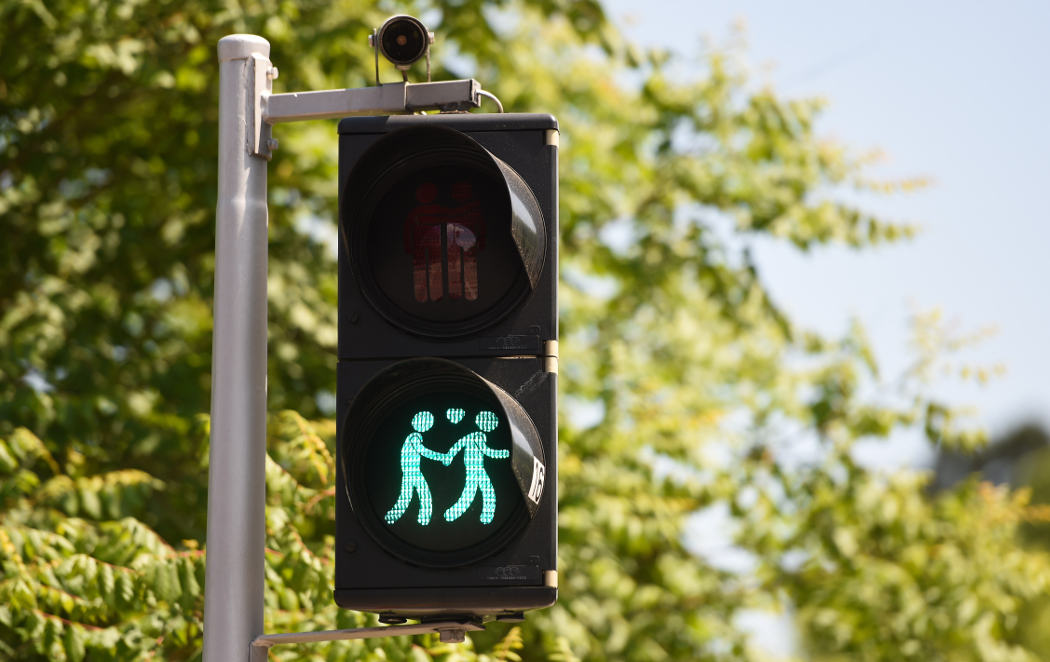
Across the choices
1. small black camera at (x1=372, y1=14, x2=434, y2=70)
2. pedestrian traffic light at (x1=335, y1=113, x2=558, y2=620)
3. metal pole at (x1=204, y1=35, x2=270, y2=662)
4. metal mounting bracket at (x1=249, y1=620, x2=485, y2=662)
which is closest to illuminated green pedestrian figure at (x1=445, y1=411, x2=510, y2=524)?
pedestrian traffic light at (x1=335, y1=113, x2=558, y2=620)

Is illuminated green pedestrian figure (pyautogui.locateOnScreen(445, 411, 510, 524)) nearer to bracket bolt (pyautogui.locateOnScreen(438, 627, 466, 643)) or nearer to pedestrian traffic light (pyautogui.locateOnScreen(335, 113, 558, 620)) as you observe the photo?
pedestrian traffic light (pyautogui.locateOnScreen(335, 113, 558, 620))

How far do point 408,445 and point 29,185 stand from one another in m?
4.83

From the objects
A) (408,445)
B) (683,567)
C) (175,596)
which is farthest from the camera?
(683,567)

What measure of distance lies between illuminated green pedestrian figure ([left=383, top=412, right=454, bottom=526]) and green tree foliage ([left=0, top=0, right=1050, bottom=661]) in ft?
5.65

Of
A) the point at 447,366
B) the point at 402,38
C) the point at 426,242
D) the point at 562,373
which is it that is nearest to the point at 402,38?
the point at 402,38

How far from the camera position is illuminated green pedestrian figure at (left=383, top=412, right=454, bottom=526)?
8.97 ft

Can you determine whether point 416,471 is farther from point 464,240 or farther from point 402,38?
point 402,38

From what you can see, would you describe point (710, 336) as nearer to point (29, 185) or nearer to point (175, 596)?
point (29, 185)

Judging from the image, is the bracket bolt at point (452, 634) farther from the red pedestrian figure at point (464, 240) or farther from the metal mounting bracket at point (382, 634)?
the red pedestrian figure at point (464, 240)

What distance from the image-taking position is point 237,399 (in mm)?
2998

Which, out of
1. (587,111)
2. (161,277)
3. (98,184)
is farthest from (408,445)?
(587,111)

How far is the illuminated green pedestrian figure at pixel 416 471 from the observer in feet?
8.97

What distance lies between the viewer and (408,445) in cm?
277

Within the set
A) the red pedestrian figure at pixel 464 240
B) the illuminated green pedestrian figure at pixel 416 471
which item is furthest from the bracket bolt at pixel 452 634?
the red pedestrian figure at pixel 464 240
